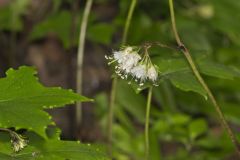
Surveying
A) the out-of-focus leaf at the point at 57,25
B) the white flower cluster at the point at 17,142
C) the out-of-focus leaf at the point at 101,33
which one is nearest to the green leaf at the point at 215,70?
the white flower cluster at the point at 17,142

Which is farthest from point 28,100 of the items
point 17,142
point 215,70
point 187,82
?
point 215,70

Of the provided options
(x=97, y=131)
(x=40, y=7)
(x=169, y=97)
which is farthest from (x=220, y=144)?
(x=40, y=7)

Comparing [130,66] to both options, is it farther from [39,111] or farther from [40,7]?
[40,7]

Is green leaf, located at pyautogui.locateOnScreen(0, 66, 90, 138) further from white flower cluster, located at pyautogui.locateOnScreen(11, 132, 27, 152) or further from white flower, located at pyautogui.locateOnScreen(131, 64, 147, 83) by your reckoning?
white flower, located at pyautogui.locateOnScreen(131, 64, 147, 83)

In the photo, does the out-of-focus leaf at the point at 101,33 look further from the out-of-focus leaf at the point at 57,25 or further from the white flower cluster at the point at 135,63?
the white flower cluster at the point at 135,63

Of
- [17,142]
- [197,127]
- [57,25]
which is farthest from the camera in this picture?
[57,25]

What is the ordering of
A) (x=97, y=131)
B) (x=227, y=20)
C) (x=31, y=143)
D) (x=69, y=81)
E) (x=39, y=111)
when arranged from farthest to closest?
(x=97, y=131) → (x=69, y=81) → (x=227, y=20) → (x=31, y=143) → (x=39, y=111)

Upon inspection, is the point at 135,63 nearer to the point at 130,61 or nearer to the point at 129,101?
the point at 130,61

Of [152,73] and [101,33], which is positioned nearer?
[152,73]

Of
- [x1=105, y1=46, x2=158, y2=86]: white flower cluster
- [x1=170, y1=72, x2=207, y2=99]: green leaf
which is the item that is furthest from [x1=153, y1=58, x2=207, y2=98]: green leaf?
[x1=105, y1=46, x2=158, y2=86]: white flower cluster
